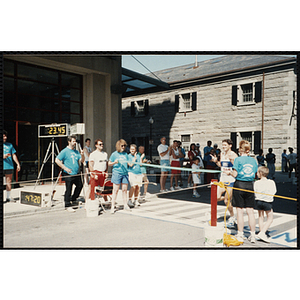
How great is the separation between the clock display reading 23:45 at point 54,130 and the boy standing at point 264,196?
500cm

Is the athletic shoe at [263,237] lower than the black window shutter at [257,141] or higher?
lower

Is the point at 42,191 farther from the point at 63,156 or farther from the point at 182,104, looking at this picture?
the point at 182,104

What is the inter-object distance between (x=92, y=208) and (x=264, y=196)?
3.62 m

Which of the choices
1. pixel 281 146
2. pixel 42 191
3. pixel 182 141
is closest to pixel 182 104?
pixel 182 141

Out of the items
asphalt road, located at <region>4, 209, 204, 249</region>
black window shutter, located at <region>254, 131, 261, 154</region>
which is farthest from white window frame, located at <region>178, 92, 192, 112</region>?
asphalt road, located at <region>4, 209, 204, 249</region>

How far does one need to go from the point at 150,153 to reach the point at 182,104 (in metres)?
1.36

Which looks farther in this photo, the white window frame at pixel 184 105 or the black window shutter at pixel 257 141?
the white window frame at pixel 184 105

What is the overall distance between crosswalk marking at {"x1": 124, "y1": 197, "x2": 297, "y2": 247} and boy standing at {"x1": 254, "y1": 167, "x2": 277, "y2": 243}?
22 cm

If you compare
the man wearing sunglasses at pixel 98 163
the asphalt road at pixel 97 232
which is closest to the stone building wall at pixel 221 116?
the man wearing sunglasses at pixel 98 163

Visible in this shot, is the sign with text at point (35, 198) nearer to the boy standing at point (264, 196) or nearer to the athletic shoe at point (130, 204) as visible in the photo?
the athletic shoe at point (130, 204)

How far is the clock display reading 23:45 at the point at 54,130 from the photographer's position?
Answer: 7703mm

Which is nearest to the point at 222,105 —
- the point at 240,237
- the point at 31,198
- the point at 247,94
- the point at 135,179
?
the point at 247,94

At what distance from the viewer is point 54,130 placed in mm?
8164

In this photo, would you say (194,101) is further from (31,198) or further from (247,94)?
(31,198)
